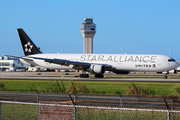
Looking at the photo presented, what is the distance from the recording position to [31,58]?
52812mm

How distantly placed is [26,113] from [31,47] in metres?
42.3

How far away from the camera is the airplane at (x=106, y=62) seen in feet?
150

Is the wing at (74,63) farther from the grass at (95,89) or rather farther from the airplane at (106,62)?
the grass at (95,89)

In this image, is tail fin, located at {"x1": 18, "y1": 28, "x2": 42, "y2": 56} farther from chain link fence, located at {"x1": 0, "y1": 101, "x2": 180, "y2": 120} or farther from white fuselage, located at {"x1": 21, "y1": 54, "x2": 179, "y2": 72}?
chain link fence, located at {"x1": 0, "y1": 101, "x2": 180, "y2": 120}

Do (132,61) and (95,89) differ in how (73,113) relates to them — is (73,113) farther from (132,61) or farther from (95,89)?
(132,61)

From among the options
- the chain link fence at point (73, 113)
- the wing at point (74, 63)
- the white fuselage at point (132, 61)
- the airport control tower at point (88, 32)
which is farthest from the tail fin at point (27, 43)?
the airport control tower at point (88, 32)

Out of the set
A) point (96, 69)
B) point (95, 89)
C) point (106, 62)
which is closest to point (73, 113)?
point (95, 89)

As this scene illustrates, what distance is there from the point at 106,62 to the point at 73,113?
38.6 meters

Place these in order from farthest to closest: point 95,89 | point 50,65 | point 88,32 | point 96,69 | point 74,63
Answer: point 88,32 → point 50,65 → point 74,63 → point 96,69 → point 95,89

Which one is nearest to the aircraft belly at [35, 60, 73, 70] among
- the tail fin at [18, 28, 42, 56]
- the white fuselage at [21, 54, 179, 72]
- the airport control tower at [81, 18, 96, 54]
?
the white fuselage at [21, 54, 179, 72]

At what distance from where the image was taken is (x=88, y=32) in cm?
18538

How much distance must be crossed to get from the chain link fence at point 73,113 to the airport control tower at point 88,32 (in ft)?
535

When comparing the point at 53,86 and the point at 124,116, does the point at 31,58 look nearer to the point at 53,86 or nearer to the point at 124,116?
the point at 53,86

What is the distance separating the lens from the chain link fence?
9.46m
